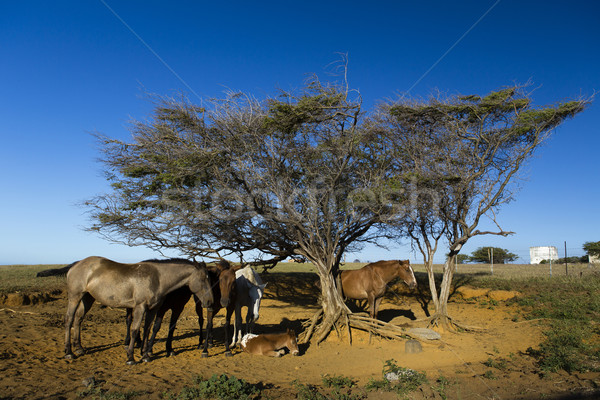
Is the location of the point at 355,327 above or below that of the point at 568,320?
below

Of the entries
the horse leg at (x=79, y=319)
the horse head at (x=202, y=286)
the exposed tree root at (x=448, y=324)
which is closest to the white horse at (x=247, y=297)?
the horse head at (x=202, y=286)

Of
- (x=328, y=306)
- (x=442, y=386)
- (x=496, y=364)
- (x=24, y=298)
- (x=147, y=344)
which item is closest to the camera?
(x=442, y=386)

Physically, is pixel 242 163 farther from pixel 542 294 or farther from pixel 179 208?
pixel 542 294

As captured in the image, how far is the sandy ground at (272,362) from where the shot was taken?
23.5 ft

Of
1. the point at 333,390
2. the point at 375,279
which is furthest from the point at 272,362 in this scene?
the point at 375,279

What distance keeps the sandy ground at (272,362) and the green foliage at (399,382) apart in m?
0.20

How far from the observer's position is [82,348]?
9.65m

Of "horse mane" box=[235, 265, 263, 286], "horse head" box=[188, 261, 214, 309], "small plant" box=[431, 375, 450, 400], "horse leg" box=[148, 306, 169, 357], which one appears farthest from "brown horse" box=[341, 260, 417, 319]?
"horse leg" box=[148, 306, 169, 357]

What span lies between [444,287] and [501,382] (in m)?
6.79

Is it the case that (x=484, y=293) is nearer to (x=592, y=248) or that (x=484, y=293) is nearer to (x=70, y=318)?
(x=70, y=318)

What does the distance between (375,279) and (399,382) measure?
246 inches

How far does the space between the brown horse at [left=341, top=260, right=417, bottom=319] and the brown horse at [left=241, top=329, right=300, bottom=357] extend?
3877mm

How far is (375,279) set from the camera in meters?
13.9

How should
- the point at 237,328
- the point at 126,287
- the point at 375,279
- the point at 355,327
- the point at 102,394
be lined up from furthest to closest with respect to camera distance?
the point at 375,279 < the point at 355,327 < the point at 237,328 < the point at 126,287 < the point at 102,394
